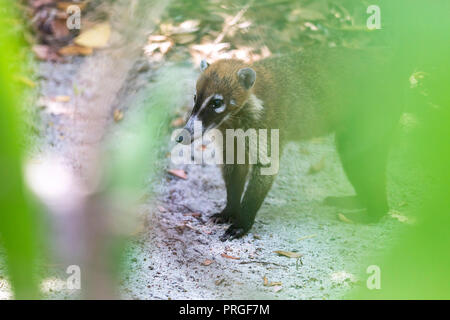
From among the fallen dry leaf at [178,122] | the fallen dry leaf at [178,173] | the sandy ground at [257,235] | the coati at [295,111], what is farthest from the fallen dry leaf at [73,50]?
the coati at [295,111]

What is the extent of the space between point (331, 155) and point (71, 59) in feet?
8.29

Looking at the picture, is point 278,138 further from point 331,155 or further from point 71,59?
point 71,59

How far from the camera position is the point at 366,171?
3471 millimetres

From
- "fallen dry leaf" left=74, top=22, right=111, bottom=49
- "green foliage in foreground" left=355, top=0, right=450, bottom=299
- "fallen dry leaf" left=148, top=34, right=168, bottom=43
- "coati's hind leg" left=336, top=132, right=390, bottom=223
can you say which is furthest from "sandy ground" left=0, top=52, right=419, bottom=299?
"green foliage in foreground" left=355, top=0, right=450, bottom=299

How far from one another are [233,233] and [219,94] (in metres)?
0.88

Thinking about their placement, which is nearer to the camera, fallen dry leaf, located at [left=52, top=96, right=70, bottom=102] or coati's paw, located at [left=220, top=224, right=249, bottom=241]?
coati's paw, located at [left=220, top=224, right=249, bottom=241]

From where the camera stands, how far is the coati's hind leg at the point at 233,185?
3.41 metres

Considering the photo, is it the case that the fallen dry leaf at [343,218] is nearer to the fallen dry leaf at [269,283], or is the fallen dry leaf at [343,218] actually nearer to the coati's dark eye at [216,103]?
the fallen dry leaf at [269,283]

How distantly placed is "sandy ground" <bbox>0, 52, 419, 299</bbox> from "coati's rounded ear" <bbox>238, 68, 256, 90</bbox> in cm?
63

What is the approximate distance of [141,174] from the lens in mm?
596

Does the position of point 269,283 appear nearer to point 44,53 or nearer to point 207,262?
point 207,262

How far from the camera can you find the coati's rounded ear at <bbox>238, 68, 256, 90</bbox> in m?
3.13

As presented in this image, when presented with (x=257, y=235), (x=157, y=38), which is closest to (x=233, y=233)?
(x=257, y=235)

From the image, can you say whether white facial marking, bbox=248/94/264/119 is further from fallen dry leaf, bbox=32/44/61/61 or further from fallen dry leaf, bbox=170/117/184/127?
fallen dry leaf, bbox=32/44/61/61
